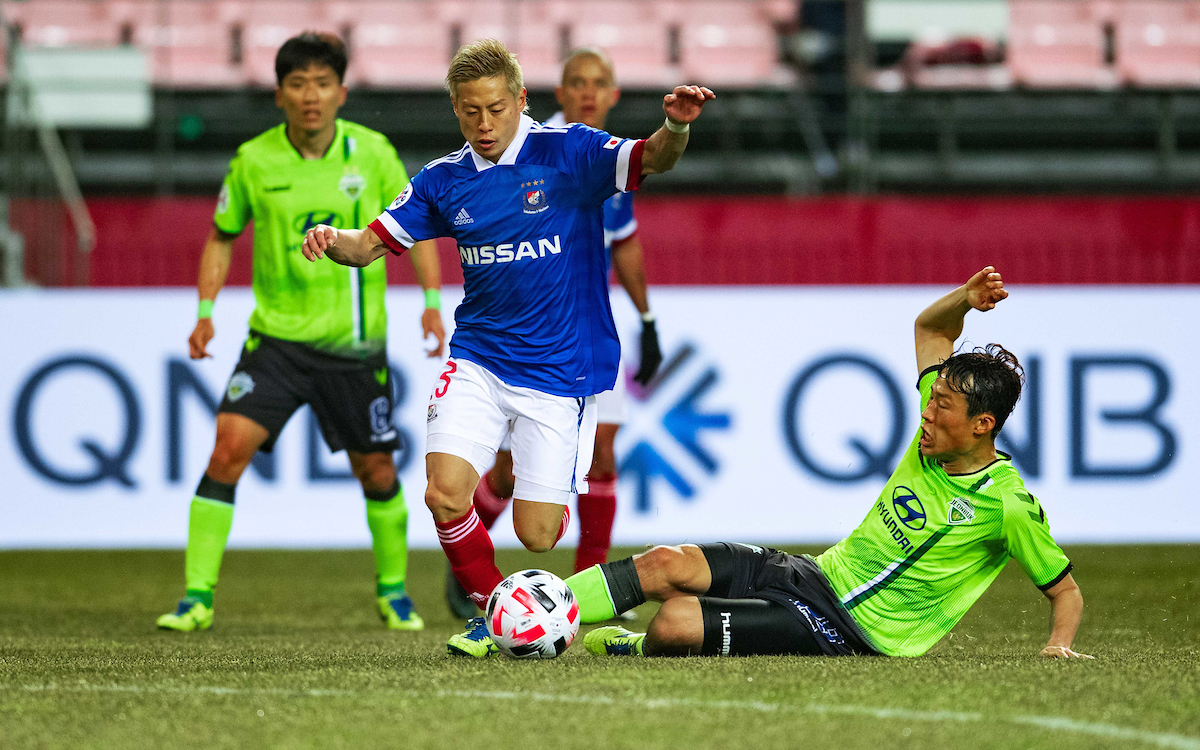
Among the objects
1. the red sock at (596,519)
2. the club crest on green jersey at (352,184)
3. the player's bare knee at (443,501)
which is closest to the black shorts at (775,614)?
the player's bare knee at (443,501)

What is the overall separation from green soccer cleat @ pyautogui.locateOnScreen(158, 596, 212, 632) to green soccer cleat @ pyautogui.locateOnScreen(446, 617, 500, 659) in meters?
1.42

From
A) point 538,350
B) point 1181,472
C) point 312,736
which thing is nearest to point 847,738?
point 312,736

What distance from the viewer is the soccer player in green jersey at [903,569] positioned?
3.59 metres

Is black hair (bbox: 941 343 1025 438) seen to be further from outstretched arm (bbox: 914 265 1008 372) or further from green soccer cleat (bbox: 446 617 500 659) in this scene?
green soccer cleat (bbox: 446 617 500 659)

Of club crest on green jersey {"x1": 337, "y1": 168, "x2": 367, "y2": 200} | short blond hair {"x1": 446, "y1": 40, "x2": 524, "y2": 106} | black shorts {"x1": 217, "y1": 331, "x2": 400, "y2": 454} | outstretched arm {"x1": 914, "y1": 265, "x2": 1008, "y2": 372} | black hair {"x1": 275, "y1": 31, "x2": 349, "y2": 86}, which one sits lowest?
black shorts {"x1": 217, "y1": 331, "x2": 400, "y2": 454}

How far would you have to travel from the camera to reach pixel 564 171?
3992 mm

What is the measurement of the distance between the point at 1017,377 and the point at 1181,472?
435cm

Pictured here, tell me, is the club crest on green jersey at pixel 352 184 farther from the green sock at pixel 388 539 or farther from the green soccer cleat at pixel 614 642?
the green soccer cleat at pixel 614 642

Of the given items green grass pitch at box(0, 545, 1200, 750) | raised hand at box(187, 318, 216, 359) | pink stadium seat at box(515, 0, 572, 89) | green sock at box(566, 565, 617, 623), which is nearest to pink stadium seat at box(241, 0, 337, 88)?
pink stadium seat at box(515, 0, 572, 89)

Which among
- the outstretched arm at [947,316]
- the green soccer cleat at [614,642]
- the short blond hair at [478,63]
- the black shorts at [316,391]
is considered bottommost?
the green soccer cleat at [614,642]

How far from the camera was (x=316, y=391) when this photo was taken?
516 centimetres

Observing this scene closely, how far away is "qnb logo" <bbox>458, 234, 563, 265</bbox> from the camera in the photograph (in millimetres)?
3986

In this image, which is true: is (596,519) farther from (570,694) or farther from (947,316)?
(570,694)

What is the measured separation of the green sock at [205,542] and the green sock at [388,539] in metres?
0.52
